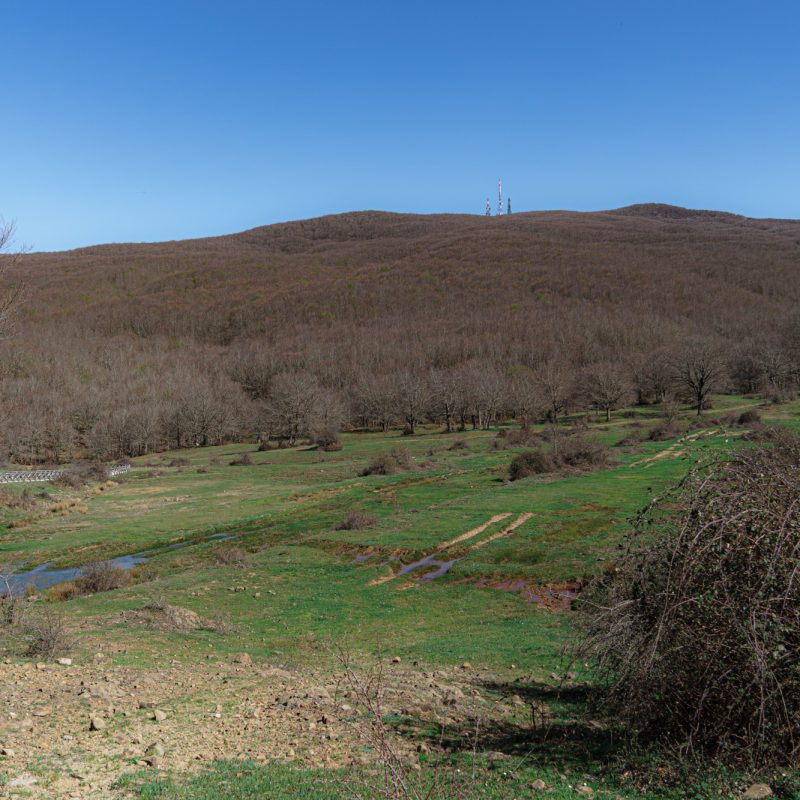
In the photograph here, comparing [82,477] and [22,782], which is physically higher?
[22,782]

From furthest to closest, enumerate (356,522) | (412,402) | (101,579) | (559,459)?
(412,402), (559,459), (356,522), (101,579)

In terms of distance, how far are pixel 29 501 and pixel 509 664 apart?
2091 inches

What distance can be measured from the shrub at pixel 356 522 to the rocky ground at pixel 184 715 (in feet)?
69.8

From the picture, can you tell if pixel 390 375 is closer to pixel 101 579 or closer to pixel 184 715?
pixel 101 579

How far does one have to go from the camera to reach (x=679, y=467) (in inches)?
1811

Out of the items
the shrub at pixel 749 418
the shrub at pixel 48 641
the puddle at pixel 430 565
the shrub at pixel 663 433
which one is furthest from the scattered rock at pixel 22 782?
the shrub at pixel 749 418

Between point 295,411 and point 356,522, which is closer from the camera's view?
point 356,522

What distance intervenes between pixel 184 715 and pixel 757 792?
836cm

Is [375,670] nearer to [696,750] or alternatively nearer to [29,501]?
[696,750]

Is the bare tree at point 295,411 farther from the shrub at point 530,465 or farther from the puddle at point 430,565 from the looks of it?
the puddle at point 430,565

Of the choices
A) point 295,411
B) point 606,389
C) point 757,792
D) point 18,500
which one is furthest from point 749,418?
point 18,500

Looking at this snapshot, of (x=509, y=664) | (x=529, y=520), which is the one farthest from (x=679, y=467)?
(x=509, y=664)

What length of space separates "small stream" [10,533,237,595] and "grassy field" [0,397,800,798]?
53 centimetres

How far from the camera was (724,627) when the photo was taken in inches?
305
